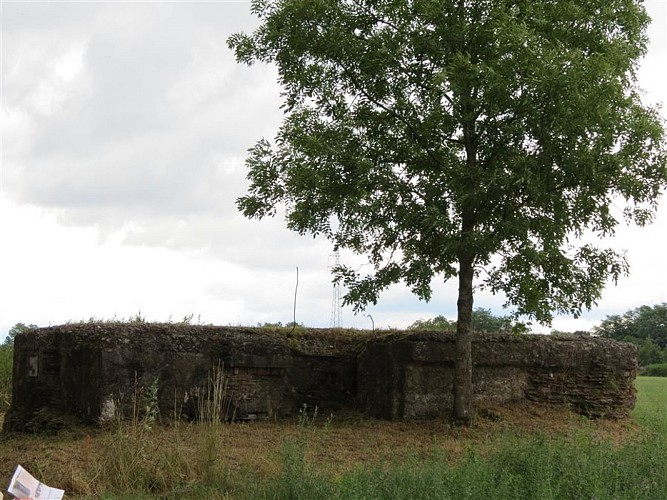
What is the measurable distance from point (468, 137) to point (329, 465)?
5.20 m

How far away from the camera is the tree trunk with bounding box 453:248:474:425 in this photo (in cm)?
1130

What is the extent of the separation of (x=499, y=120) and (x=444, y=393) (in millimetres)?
4201

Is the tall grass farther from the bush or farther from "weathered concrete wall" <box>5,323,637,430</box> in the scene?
the bush

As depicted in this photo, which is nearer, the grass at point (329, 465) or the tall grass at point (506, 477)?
the tall grass at point (506, 477)

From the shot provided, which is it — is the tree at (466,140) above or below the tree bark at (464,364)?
above

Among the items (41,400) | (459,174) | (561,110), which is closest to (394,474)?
(459,174)

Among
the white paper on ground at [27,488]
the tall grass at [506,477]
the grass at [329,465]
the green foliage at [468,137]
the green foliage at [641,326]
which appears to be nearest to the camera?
the white paper on ground at [27,488]

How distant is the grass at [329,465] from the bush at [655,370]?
24.7 metres

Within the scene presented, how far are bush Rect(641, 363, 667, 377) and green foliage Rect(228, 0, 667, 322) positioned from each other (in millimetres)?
24140

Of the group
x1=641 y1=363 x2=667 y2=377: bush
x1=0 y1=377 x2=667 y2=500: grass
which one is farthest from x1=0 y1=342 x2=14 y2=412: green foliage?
x1=641 y1=363 x2=667 y2=377: bush

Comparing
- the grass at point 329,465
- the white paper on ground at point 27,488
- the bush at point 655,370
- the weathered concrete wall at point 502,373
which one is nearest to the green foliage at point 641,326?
the bush at point 655,370

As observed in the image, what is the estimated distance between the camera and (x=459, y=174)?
421 inches

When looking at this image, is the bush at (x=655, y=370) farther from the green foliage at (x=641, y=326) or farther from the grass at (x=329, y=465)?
the grass at (x=329, y=465)

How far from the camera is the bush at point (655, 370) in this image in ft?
109
